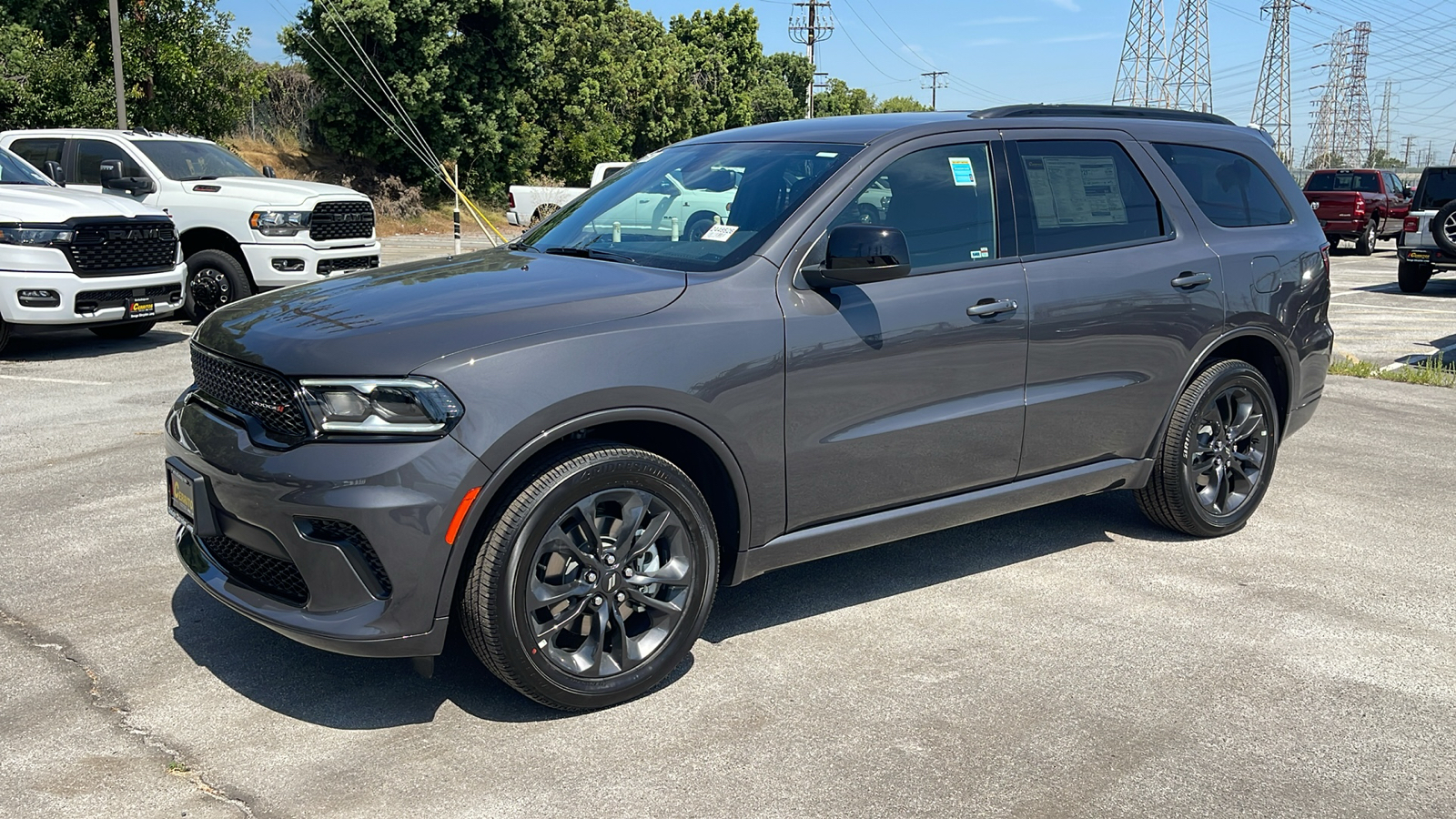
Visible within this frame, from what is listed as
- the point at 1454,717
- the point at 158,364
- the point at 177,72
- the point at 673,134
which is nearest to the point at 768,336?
the point at 1454,717

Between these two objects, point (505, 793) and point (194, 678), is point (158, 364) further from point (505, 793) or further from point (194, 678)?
point (505, 793)

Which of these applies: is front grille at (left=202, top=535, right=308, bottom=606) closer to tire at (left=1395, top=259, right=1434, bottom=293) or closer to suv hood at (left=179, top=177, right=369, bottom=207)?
suv hood at (left=179, top=177, right=369, bottom=207)

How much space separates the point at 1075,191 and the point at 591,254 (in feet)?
6.55

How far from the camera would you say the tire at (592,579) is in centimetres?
346

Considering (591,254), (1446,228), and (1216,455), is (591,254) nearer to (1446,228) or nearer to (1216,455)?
(1216,455)

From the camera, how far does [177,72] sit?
25.2 m

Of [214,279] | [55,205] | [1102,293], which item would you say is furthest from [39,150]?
[1102,293]

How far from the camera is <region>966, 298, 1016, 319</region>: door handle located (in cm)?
442

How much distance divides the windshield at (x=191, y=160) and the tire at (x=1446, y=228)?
13543 millimetres

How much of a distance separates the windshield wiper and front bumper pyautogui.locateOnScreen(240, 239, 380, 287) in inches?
322

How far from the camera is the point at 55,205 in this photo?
32.9ft

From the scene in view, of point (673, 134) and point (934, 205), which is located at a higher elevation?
point (673, 134)

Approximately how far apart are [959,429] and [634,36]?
1771 inches

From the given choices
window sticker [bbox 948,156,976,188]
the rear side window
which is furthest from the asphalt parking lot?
window sticker [bbox 948,156,976,188]
